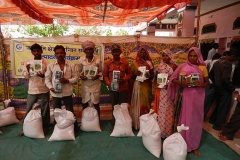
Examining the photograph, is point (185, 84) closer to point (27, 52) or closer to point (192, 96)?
point (192, 96)

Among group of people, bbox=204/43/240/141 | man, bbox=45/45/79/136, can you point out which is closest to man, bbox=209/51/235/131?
group of people, bbox=204/43/240/141

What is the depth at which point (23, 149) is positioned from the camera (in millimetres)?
3018

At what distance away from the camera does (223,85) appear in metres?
3.88

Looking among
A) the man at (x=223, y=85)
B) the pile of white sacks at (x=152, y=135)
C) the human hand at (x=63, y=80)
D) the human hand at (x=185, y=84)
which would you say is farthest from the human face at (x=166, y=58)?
the human hand at (x=63, y=80)

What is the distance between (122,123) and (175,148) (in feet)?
3.87

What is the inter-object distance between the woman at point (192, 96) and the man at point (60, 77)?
1921mm

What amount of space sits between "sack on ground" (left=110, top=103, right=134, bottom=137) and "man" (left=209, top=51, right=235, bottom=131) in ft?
7.13

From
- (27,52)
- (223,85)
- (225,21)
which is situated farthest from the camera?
(225,21)

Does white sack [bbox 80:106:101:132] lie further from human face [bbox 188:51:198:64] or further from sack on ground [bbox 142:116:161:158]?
human face [bbox 188:51:198:64]

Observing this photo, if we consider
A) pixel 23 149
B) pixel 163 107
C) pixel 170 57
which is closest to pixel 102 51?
pixel 170 57

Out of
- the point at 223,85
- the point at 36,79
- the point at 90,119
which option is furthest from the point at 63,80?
the point at 223,85

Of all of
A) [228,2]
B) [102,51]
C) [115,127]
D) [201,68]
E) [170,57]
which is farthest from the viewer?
[228,2]

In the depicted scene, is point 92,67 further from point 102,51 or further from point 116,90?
point 102,51

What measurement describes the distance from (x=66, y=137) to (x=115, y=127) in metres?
0.98
